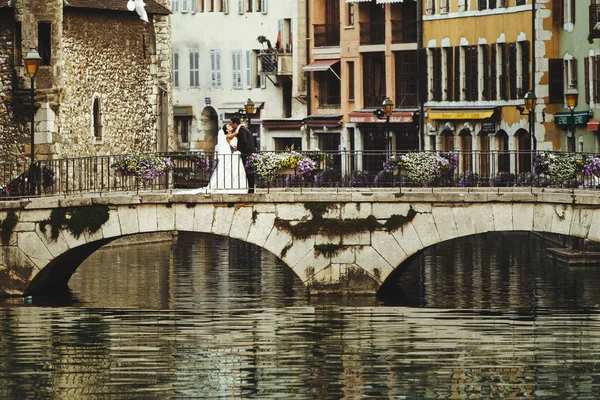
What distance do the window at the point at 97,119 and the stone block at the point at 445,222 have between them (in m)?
20.2

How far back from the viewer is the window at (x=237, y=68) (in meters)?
93.8

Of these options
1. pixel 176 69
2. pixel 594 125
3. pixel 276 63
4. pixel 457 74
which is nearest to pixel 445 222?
pixel 594 125

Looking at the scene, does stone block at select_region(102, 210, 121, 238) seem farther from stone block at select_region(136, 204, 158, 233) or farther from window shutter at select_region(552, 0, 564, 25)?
window shutter at select_region(552, 0, 564, 25)

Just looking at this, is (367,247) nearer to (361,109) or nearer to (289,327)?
(289,327)

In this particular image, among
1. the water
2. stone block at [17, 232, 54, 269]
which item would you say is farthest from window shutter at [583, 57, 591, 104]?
A: stone block at [17, 232, 54, 269]

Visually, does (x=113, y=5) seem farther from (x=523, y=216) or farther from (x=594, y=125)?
(x=523, y=216)

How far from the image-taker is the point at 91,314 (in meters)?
44.5

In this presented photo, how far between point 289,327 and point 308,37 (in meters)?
47.7

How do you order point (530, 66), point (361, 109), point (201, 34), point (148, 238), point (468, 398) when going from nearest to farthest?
point (468, 398) < point (148, 238) < point (530, 66) < point (361, 109) < point (201, 34)

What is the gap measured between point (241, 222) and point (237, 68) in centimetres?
4941

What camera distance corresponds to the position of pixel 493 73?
76.1m

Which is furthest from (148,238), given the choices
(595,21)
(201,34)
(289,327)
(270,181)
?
(201,34)

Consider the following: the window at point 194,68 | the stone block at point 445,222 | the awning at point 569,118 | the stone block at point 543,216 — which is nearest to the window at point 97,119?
the awning at point 569,118

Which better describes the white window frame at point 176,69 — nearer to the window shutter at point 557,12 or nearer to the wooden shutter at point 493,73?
the wooden shutter at point 493,73
